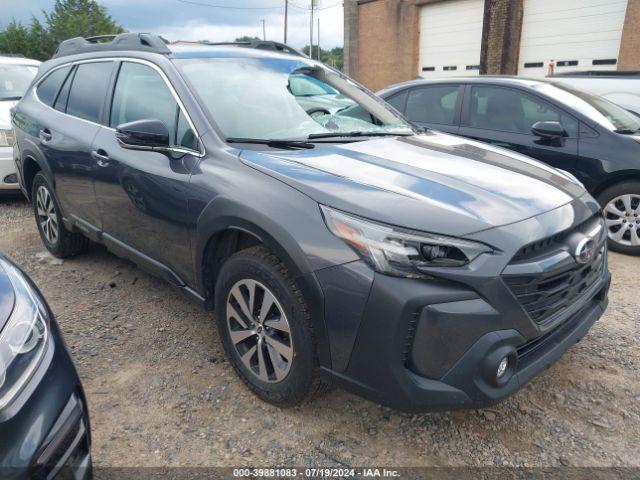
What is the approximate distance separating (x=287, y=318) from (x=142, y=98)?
1815 mm

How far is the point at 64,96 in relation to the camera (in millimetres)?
3975

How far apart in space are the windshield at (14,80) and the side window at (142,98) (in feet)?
14.4

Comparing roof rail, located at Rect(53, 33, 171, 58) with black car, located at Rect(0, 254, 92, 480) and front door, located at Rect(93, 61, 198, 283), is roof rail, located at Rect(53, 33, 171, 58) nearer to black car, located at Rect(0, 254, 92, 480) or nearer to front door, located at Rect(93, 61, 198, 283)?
front door, located at Rect(93, 61, 198, 283)

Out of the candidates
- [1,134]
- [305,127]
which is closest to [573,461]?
[305,127]

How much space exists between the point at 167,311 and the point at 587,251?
2605 millimetres

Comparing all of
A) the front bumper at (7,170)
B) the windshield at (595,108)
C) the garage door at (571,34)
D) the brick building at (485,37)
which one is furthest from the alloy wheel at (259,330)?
the garage door at (571,34)

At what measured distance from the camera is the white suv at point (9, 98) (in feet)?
19.3

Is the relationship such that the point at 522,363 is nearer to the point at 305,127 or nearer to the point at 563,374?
the point at 563,374

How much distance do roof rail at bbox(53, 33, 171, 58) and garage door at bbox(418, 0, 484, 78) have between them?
1639cm

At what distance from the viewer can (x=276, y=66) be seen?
10.7 ft

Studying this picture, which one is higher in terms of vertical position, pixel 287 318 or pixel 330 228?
pixel 330 228

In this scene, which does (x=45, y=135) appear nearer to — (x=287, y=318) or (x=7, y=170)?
(x=7, y=170)

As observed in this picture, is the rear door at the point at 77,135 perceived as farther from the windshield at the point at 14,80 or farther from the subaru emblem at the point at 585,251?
the windshield at the point at 14,80

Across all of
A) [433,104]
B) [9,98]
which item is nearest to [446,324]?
[433,104]
